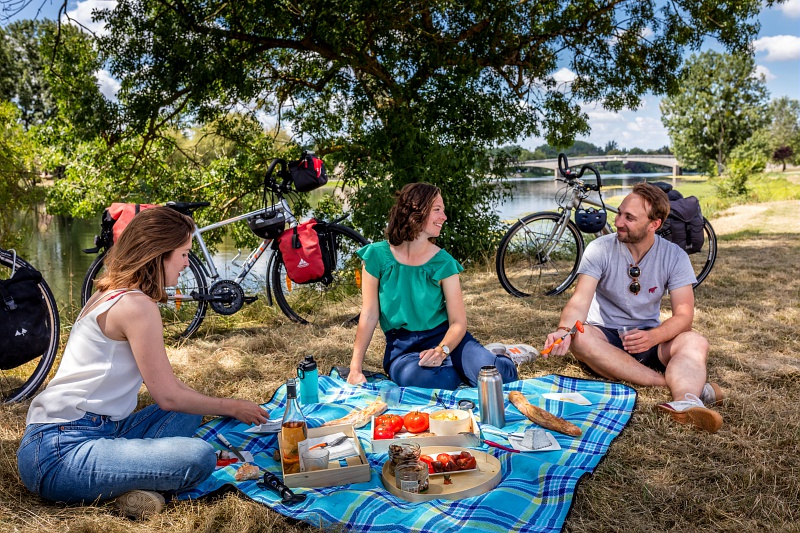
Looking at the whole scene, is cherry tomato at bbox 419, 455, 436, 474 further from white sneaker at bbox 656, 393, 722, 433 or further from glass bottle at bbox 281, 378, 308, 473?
white sneaker at bbox 656, 393, 722, 433

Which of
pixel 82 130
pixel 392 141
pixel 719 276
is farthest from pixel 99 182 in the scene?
pixel 719 276

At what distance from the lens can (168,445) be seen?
86.6 inches

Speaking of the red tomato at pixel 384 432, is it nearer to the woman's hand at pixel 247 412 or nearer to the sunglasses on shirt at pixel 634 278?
the woman's hand at pixel 247 412

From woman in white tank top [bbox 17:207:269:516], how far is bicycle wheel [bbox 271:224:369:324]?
2.72m

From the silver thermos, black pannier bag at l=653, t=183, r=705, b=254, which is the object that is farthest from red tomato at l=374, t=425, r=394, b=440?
black pannier bag at l=653, t=183, r=705, b=254

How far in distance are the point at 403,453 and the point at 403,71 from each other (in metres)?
6.12

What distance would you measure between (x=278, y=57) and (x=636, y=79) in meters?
4.84

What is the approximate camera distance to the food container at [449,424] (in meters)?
2.59

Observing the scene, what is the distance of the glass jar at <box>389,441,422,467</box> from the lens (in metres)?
2.24

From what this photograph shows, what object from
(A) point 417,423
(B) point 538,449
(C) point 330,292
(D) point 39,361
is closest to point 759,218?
(C) point 330,292

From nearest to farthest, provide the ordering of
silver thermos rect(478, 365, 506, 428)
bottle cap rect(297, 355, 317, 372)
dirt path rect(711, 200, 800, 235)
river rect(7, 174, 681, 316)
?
silver thermos rect(478, 365, 506, 428) < bottle cap rect(297, 355, 317, 372) < river rect(7, 174, 681, 316) < dirt path rect(711, 200, 800, 235)

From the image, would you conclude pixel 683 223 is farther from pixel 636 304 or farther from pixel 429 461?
pixel 429 461

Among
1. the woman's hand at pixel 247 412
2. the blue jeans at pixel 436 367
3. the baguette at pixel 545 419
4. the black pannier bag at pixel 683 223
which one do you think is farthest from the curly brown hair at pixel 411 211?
the black pannier bag at pixel 683 223

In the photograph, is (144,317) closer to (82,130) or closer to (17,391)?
(17,391)
